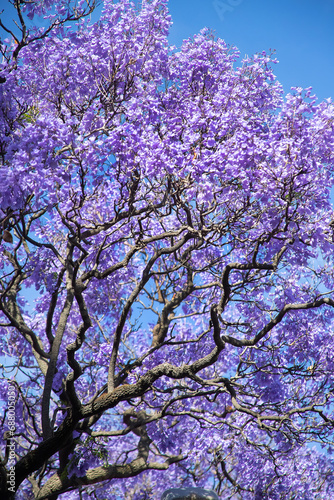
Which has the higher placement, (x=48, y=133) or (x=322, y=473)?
(x=48, y=133)

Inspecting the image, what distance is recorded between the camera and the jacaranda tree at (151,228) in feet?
23.5

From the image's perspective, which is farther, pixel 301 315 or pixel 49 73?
pixel 301 315

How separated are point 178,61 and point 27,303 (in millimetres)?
6196

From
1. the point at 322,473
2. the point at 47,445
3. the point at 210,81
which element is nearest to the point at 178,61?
the point at 210,81

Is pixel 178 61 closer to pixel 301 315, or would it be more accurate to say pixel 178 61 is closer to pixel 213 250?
pixel 213 250

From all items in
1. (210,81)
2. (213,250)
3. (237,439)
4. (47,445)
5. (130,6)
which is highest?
(130,6)

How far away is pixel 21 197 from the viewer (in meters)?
6.64

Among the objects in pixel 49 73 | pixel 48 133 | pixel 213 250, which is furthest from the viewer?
pixel 213 250

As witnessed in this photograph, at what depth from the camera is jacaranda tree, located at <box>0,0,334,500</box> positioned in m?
7.17

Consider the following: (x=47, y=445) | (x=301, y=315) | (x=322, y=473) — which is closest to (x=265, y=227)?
(x=301, y=315)

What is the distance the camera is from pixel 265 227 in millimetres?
8203

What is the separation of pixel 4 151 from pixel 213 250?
460 centimetres

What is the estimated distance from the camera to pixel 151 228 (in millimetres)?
8406

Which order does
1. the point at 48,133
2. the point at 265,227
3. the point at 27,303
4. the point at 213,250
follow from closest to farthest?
the point at 48,133 → the point at 265,227 → the point at 213,250 → the point at 27,303
